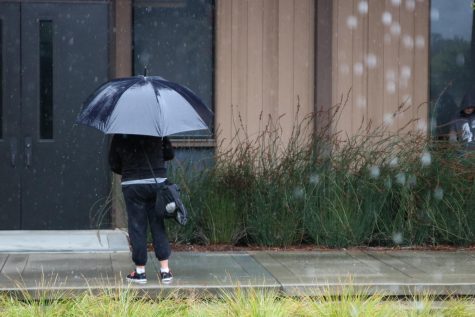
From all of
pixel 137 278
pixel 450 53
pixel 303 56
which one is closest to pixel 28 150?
pixel 303 56

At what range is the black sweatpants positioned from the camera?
8.70 m

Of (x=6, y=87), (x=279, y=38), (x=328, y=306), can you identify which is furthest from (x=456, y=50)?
(x=328, y=306)

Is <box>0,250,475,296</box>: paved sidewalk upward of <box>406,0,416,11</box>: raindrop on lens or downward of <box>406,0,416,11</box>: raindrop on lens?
downward

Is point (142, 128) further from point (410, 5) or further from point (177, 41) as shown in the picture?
point (410, 5)

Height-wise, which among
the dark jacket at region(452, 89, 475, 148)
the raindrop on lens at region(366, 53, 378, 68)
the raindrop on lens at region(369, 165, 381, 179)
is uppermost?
the raindrop on lens at region(366, 53, 378, 68)

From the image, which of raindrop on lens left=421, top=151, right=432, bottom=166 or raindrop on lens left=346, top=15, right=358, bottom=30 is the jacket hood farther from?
raindrop on lens left=421, top=151, right=432, bottom=166

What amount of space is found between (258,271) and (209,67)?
14.9 feet

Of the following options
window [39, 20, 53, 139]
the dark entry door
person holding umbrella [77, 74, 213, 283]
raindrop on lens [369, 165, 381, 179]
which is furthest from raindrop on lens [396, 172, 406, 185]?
window [39, 20, 53, 139]

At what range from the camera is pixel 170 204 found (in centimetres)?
855

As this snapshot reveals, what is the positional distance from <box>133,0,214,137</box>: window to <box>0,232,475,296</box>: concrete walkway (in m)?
2.88

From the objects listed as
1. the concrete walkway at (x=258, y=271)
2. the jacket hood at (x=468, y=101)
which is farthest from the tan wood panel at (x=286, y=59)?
the concrete walkway at (x=258, y=271)

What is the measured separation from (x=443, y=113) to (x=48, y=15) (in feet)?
18.6

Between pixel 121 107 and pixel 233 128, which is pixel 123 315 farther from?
pixel 233 128

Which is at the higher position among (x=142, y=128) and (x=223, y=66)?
A: (x=223, y=66)
